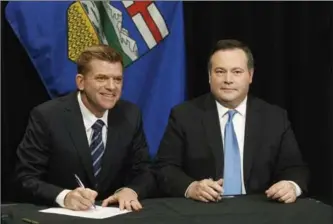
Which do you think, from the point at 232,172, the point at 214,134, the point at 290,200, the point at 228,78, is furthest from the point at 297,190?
the point at 228,78

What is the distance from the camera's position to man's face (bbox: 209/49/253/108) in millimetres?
2336

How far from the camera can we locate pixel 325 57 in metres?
3.14

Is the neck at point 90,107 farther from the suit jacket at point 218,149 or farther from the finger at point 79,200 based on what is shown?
the finger at point 79,200

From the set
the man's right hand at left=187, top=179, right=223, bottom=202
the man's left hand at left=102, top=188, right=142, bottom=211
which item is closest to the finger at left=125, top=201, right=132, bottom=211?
the man's left hand at left=102, top=188, right=142, bottom=211

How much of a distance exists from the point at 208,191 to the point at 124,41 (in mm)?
1216

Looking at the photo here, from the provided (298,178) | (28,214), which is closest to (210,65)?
(298,178)

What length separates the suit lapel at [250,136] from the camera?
229cm

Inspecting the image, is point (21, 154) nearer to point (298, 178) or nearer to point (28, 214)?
point (28, 214)

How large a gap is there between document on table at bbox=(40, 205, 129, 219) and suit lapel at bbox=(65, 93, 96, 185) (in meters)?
0.37

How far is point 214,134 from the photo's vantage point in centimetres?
232

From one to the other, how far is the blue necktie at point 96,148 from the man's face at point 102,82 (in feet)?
0.28

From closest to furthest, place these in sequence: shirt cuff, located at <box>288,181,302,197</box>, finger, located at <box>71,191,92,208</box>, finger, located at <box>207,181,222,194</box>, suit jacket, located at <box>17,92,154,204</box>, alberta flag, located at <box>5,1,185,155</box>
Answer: finger, located at <box>71,191,92,208</box>, finger, located at <box>207,181,222,194</box>, shirt cuff, located at <box>288,181,302,197</box>, suit jacket, located at <box>17,92,154,204</box>, alberta flag, located at <box>5,1,185,155</box>

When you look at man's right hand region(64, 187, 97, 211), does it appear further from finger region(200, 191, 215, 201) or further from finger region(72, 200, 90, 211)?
finger region(200, 191, 215, 201)

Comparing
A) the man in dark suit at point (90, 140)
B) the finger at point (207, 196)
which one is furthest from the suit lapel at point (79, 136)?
the finger at point (207, 196)
